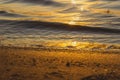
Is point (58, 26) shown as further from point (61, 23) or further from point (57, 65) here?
point (57, 65)

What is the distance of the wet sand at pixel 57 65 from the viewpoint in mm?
5559

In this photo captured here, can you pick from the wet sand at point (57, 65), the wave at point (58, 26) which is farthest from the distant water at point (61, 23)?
the wet sand at point (57, 65)

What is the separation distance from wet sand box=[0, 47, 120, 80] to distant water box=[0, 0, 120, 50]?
29.9 inches

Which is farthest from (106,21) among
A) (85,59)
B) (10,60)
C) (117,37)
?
(10,60)

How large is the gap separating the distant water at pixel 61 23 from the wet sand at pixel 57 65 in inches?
29.9

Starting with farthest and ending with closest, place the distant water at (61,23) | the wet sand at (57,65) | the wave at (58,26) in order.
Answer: the wave at (58,26), the distant water at (61,23), the wet sand at (57,65)

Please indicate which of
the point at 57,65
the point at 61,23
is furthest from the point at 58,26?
the point at 57,65

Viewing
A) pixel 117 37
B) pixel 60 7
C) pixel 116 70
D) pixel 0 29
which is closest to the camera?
pixel 116 70

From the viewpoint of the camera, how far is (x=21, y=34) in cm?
904

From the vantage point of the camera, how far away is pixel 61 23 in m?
10.4

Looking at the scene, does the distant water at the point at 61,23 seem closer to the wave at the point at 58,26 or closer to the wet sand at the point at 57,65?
the wave at the point at 58,26

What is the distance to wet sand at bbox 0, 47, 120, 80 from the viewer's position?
18.2 feet

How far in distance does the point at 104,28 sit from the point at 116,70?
12.9ft

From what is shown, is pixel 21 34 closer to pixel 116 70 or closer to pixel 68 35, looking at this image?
pixel 68 35
